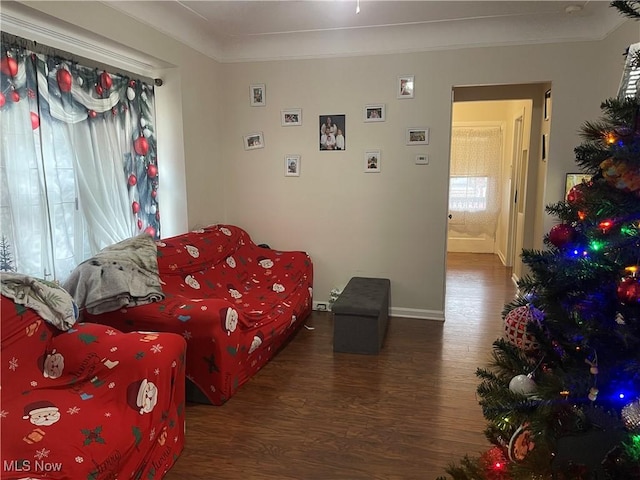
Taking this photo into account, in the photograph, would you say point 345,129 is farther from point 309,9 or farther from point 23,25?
point 23,25

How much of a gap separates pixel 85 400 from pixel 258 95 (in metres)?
3.16

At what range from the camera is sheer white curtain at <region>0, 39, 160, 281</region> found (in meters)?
2.42

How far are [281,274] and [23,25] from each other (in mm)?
2463

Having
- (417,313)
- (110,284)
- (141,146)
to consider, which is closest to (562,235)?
(110,284)

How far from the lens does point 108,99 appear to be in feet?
10.1

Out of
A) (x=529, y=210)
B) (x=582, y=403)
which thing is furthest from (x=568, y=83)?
(x=582, y=403)

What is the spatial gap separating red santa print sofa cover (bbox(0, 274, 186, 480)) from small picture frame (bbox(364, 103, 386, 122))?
267 cm

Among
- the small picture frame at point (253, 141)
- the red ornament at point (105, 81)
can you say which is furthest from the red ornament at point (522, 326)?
the small picture frame at point (253, 141)

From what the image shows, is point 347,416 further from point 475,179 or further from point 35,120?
point 475,179

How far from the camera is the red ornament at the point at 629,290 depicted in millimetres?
1086

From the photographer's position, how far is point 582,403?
1.24 m

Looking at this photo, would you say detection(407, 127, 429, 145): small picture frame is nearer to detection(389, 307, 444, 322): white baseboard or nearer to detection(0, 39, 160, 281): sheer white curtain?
detection(389, 307, 444, 322): white baseboard

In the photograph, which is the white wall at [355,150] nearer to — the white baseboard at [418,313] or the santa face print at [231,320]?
the white baseboard at [418,313]

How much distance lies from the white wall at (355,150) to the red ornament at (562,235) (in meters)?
2.61
